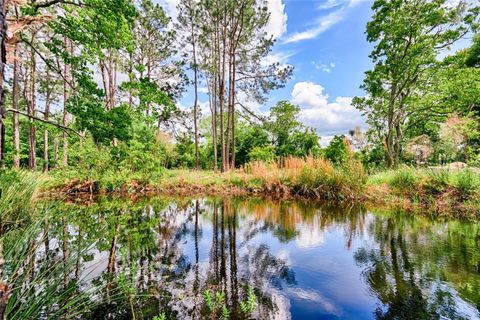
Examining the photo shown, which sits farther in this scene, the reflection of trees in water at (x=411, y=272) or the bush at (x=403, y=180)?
the bush at (x=403, y=180)

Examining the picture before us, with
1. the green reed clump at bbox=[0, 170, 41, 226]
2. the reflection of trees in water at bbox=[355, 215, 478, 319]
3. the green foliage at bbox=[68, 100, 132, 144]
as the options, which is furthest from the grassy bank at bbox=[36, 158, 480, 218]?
Result: the green foliage at bbox=[68, 100, 132, 144]

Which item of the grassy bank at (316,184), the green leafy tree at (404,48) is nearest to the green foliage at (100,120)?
the grassy bank at (316,184)

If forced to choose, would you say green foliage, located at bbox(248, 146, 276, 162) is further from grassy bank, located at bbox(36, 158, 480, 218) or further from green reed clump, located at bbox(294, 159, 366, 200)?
green reed clump, located at bbox(294, 159, 366, 200)

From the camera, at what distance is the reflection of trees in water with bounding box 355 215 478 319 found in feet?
5.52

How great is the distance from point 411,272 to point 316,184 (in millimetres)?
4969

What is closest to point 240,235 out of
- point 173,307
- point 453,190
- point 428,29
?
point 173,307

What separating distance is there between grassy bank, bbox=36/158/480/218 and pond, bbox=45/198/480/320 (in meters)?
1.59

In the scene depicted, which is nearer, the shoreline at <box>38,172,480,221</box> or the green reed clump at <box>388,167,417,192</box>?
the shoreline at <box>38,172,480,221</box>

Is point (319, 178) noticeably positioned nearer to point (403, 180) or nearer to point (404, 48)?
point (403, 180)

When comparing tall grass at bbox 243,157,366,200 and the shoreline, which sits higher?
tall grass at bbox 243,157,366,200

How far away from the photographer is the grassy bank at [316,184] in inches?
208

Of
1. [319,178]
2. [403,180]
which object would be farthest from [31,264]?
[403,180]

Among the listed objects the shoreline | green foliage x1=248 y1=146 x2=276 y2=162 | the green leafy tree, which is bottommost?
the shoreline

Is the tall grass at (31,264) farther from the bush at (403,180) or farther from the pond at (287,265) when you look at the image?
the bush at (403,180)
